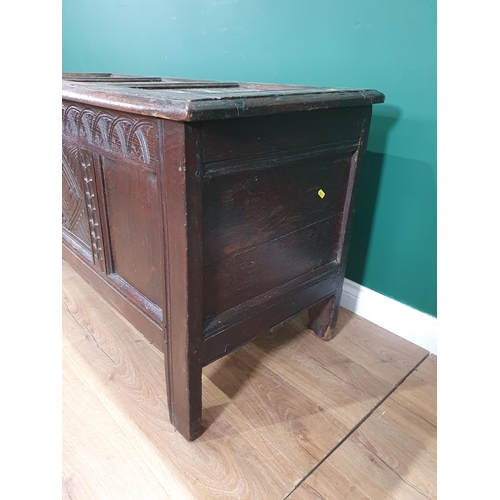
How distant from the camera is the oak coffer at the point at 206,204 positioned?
2.36 ft

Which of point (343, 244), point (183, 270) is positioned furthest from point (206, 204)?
point (343, 244)

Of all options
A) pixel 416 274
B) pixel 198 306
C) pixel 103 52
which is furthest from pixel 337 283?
pixel 103 52

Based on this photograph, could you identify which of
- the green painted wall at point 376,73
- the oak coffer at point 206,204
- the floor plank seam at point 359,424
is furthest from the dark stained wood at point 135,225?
the green painted wall at point 376,73

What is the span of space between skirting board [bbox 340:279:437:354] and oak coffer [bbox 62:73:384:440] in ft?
0.87

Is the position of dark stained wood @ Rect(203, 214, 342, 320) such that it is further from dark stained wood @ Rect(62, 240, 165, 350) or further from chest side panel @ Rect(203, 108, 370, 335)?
dark stained wood @ Rect(62, 240, 165, 350)

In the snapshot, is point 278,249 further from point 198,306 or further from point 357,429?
point 357,429

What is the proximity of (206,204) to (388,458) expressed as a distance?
2.31 ft

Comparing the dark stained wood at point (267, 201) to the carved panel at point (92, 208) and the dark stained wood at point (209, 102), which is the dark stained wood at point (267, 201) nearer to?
the dark stained wood at point (209, 102)

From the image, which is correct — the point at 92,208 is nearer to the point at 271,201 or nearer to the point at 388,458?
the point at 271,201

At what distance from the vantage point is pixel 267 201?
89 cm

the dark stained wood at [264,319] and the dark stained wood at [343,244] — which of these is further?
the dark stained wood at [343,244]

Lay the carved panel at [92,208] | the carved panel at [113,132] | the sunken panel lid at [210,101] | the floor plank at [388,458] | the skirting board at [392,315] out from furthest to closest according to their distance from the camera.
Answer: the skirting board at [392,315]
the carved panel at [92,208]
the floor plank at [388,458]
the carved panel at [113,132]
the sunken panel lid at [210,101]

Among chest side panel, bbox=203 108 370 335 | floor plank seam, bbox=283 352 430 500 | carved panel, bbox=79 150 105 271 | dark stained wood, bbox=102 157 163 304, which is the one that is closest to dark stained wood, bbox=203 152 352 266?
chest side panel, bbox=203 108 370 335

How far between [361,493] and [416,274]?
2.12 ft
